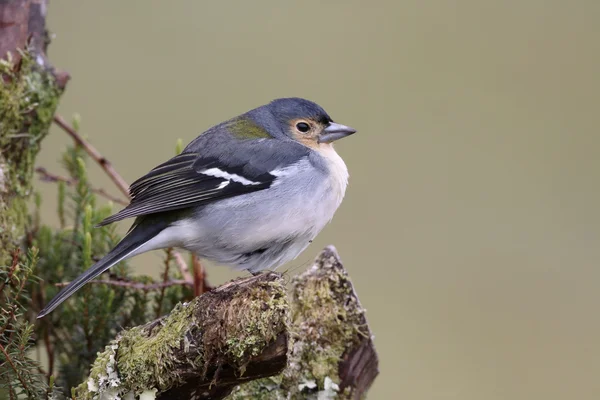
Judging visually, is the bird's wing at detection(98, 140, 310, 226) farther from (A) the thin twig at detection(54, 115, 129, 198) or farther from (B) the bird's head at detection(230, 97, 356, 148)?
(A) the thin twig at detection(54, 115, 129, 198)

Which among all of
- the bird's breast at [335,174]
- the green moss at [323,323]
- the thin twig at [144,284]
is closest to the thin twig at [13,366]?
the thin twig at [144,284]

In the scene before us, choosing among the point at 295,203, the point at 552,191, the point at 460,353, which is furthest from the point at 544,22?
the point at 295,203

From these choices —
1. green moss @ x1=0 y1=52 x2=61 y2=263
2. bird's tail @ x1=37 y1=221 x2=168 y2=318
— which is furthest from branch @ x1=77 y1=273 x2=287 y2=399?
green moss @ x1=0 y1=52 x2=61 y2=263

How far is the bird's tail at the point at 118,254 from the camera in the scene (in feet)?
10.7

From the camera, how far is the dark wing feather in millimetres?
3680

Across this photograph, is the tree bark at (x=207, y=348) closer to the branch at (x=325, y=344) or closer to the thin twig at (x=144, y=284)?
the branch at (x=325, y=344)

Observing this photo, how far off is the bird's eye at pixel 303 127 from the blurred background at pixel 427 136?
122 inches

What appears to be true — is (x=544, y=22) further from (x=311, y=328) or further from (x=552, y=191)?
(x=311, y=328)

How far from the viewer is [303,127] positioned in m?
4.46

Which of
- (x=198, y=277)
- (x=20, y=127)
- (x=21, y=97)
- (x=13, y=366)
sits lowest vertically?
(x=13, y=366)

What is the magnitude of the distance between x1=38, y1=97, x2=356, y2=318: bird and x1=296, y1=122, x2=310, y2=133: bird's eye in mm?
365

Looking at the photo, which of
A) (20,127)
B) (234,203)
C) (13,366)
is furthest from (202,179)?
(13,366)

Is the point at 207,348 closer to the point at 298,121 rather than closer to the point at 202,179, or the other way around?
the point at 202,179

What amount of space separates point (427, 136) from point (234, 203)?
6877mm
